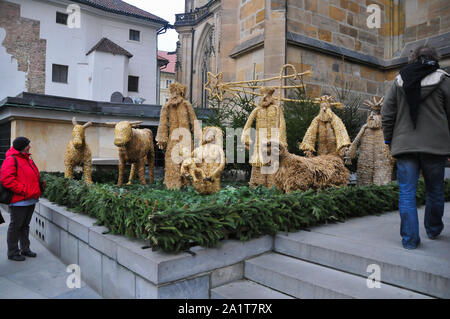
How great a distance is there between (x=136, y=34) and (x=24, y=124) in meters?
21.3

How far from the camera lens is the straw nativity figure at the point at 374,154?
19.0 feet

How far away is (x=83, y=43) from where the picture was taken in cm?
2538

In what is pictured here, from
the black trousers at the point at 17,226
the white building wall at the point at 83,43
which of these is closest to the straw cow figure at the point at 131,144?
the black trousers at the point at 17,226

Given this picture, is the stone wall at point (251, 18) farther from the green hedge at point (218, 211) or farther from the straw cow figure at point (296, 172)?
the green hedge at point (218, 211)

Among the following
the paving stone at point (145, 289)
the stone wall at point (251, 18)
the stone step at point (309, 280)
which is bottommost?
the paving stone at point (145, 289)

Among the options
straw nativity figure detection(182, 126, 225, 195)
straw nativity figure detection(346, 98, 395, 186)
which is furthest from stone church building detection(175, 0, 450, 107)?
straw nativity figure detection(182, 126, 225, 195)

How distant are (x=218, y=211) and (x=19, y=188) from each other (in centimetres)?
295

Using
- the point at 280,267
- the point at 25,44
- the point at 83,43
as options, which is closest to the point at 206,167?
the point at 280,267

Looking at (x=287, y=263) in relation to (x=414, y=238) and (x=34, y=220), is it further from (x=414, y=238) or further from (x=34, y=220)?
(x=34, y=220)

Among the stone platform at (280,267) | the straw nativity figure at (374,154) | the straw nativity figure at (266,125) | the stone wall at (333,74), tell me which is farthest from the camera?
the stone wall at (333,74)

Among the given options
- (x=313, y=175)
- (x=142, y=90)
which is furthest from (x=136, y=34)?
(x=313, y=175)

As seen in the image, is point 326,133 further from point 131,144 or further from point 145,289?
point 145,289

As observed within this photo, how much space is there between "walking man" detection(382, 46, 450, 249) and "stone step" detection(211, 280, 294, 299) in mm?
1344

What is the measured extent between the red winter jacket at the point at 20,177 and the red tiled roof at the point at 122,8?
24.1m
